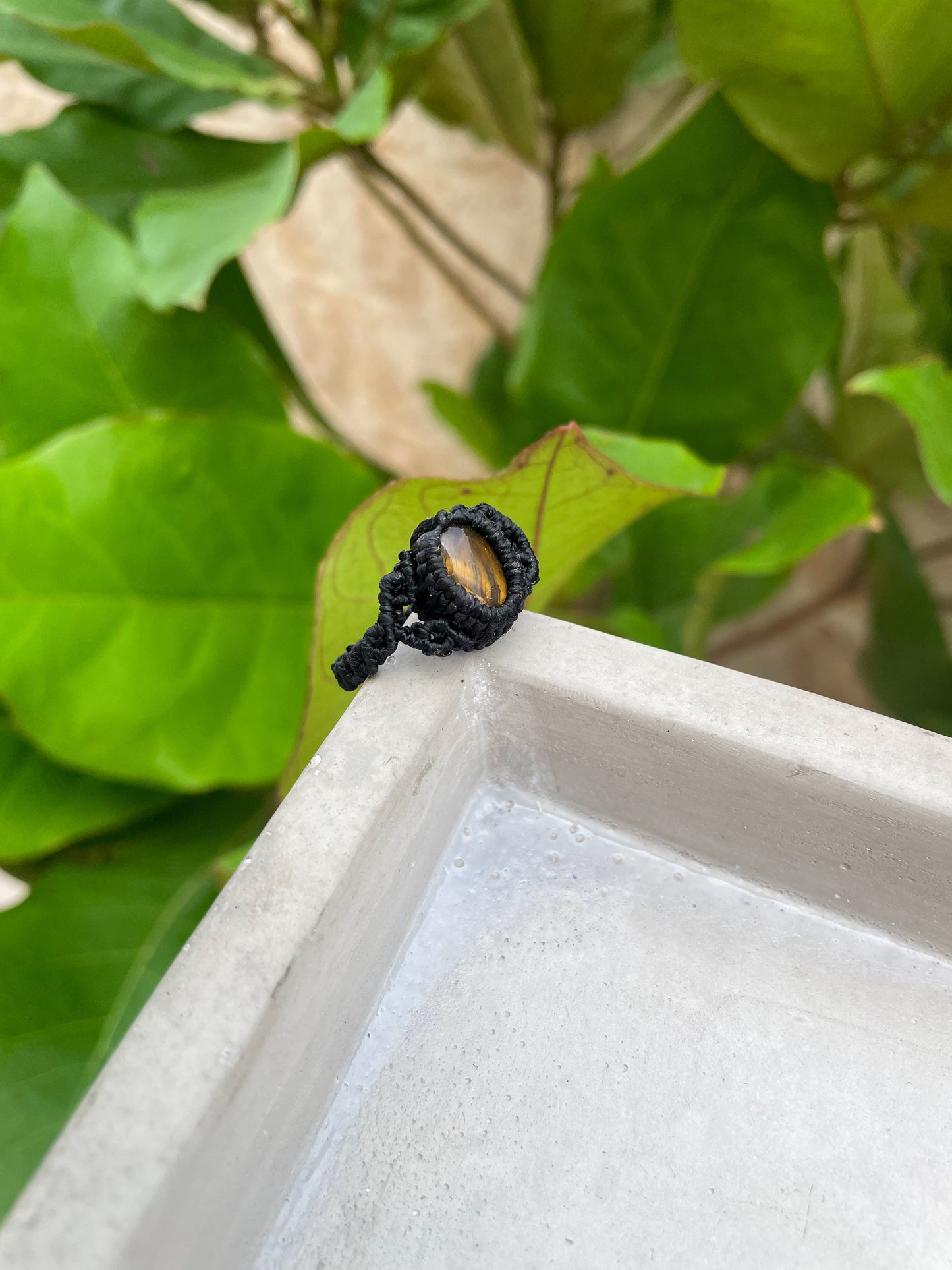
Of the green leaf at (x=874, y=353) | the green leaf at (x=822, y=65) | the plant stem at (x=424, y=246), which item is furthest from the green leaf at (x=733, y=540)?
the plant stem at (x=424, y=246)

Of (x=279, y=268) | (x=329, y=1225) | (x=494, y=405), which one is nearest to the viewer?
(x=329, y=1225)

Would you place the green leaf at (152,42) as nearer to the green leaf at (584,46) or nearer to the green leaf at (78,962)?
the green leaf at (584,46)

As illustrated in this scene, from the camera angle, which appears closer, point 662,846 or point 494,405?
point 662,846

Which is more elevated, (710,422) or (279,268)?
(710,422)

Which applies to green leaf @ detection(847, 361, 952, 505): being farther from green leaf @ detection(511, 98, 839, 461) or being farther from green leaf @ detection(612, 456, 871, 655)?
green leaf @ detection(511, 98, 839, 461)

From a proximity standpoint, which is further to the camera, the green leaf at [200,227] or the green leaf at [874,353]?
the green leaf at [874,353]

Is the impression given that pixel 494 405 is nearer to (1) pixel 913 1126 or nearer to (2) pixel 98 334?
(2) pixel 98 334

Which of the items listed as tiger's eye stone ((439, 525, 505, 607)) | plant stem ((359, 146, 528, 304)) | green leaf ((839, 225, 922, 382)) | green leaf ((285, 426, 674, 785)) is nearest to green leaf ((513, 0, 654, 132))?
plant stem ((359, 146, 528, 304))

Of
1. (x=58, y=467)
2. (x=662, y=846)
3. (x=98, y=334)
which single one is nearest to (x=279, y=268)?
(x=98, y=334)
